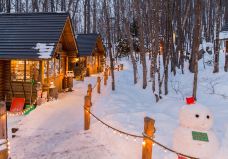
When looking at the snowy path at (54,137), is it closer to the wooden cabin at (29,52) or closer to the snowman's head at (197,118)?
the snowman's head at (197,118)

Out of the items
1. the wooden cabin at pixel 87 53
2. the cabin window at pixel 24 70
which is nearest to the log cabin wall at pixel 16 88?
the cabin window at pixel 24 70

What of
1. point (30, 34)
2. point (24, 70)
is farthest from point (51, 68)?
point (30, 34)

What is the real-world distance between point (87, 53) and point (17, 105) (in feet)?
54.9

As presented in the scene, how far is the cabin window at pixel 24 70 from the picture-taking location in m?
17.1

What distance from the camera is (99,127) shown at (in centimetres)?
1022

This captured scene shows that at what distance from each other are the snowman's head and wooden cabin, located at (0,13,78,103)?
10.1 metres

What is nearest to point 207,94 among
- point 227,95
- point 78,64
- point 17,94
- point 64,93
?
point 227,95

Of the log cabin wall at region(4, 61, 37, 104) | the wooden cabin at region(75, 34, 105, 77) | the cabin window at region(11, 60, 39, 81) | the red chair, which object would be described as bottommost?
the red chair

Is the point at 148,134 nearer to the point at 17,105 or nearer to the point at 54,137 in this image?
the point at 54,137

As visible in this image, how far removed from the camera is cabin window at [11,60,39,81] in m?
17.1

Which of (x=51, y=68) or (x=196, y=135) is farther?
(x=51, y=68)

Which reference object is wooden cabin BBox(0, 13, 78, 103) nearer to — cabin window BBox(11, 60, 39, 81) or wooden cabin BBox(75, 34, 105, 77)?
cabin window BBox(11, 60, 39, 81)

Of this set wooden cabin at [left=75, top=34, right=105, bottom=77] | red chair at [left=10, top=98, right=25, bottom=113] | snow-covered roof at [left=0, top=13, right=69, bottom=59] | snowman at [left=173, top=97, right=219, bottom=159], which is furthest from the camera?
wooden cabin at [left=75, top=34, right=105, bottom=77]

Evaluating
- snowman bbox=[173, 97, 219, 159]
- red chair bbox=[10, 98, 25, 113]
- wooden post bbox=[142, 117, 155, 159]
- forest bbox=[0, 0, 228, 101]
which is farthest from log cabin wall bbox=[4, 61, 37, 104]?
snowman bbox=[173, 97, 219, 159]
